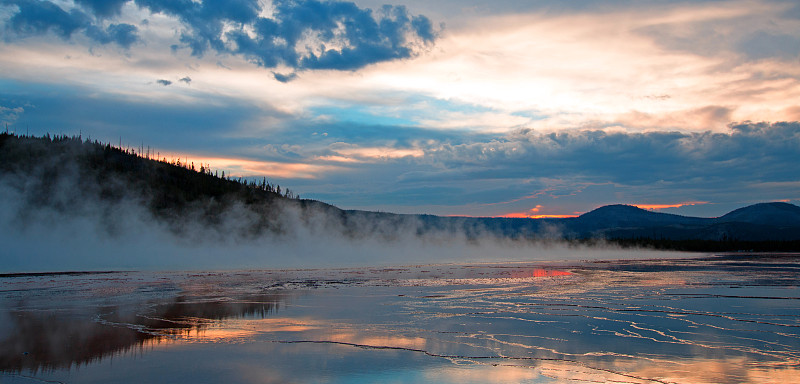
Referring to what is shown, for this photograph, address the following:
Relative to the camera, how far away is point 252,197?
13212cm

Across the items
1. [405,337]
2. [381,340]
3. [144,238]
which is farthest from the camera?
[144,238]

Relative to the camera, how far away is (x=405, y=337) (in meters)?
14.6

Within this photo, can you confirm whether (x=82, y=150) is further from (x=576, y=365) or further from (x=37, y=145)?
(x=576, y=365)

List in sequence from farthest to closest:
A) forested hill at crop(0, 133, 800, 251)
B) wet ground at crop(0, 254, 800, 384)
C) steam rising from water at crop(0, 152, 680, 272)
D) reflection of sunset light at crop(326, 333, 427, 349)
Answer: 1. forested hill at crop(0, 133, 800, 251)
2. steam rising from water at crop(0, 152, 680, 272)
3. reflection of sunset light at crop(326, 333, 427, 349)
4. wet ground at crop(0, 254, 800, 384)

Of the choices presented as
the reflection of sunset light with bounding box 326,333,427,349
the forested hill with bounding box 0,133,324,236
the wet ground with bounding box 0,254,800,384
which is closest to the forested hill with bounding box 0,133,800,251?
the forested hill with bounding box 0,133,324,236

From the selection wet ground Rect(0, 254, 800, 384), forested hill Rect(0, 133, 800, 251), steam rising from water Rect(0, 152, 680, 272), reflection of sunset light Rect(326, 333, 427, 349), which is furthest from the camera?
forested hill Rect(0, 133, 800, 251)

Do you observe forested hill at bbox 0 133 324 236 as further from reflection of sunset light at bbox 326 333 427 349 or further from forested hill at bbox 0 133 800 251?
reflection of sunset light at bbox 326 333 427 349

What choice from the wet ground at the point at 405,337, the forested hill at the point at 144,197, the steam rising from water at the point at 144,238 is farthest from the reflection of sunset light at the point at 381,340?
the forested hill at the point at 144,197

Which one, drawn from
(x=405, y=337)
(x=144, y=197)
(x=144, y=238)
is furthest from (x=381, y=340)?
(x=144, y=197)

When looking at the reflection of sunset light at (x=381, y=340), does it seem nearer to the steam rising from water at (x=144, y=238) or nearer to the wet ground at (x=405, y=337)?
the wet ground at (x=405, y=337)

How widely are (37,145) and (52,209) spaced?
21779 mm

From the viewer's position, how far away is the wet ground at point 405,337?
11.0m

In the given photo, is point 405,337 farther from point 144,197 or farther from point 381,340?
point 144,197

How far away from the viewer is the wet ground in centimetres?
1100
